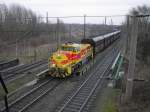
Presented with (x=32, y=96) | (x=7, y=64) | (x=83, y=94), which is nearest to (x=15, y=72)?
(x=7, y=64)

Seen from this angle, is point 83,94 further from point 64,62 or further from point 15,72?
point 15,72

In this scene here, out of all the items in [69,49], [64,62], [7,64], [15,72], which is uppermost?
[69,49]

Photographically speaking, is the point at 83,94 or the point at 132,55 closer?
the point at 132,55

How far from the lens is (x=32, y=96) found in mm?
15062

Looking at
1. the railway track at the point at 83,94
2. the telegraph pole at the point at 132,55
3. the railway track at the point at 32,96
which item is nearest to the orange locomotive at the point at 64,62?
the railway track at the point at 32,96

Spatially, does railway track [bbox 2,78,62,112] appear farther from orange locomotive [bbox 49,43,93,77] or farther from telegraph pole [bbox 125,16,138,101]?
telegraph pole [bbox 125,16,138,101]

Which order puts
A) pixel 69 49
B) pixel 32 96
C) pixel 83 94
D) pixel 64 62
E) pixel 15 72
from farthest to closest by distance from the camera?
pixel 15 72, pixel 69 49, pixel 64 62, pixel 83 94, pixel 32 96

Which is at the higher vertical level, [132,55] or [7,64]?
[132,55]

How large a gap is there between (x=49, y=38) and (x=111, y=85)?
42545mm

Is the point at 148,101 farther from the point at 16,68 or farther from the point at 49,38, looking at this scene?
the point at 49,38

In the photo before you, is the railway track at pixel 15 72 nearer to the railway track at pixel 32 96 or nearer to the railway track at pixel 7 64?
the railway track at pixel 7 64

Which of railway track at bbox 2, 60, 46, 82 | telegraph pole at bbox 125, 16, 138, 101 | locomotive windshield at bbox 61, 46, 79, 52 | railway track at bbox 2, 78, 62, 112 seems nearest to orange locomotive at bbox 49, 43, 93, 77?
locomotive windshield at bbox 61, 46, 79, 52

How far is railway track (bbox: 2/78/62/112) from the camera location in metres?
12.9

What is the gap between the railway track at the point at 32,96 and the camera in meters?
12.9
